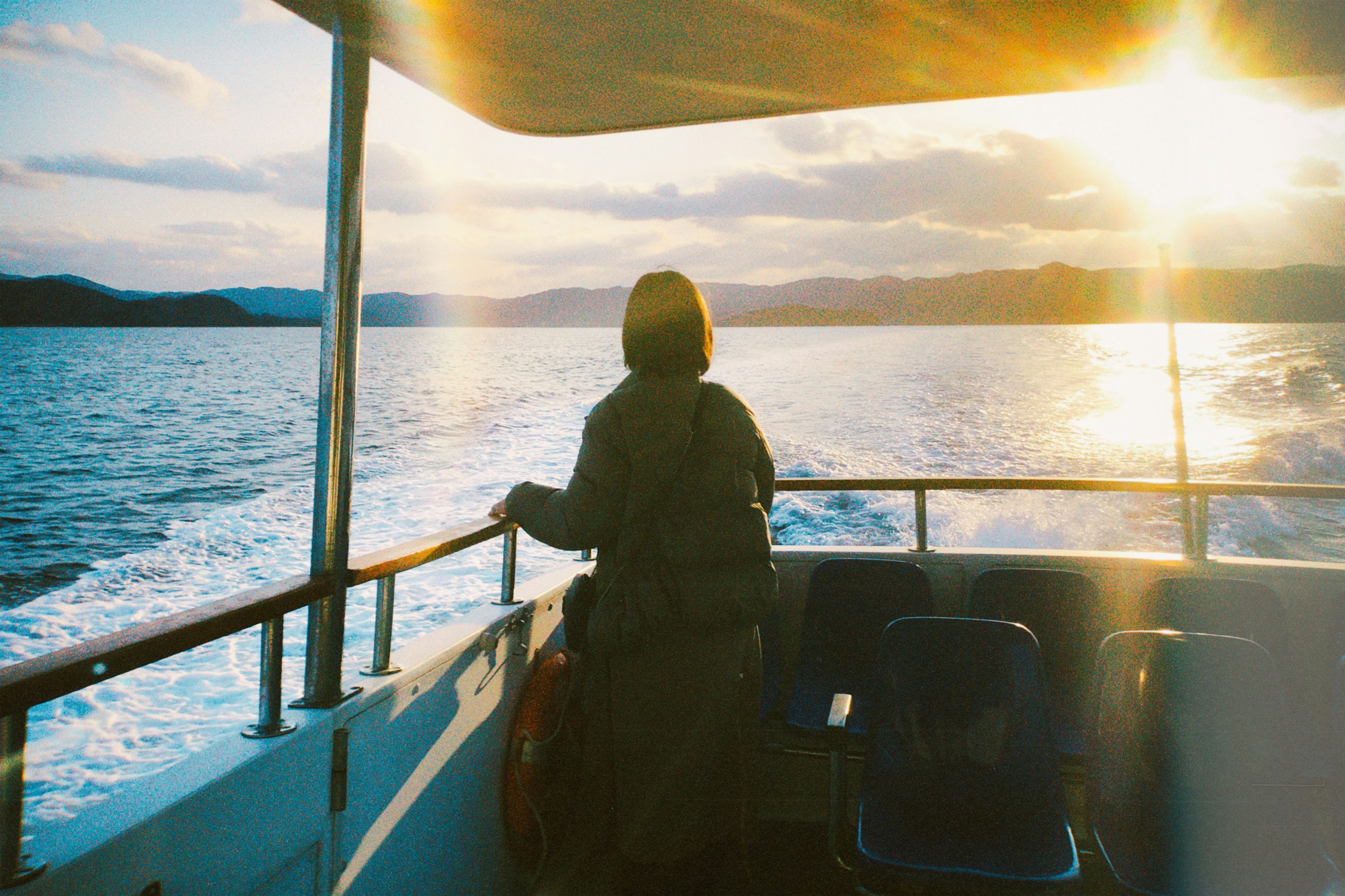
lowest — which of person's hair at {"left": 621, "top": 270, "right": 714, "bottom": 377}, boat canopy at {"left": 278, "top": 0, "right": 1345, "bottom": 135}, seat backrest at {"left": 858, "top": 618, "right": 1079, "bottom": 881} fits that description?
seat backrest at {"left": 858, "top": 618, "right": 1079, "bottom": 881}

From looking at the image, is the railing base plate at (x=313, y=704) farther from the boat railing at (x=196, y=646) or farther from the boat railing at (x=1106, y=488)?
the boat railing at (x=1106, y=488)

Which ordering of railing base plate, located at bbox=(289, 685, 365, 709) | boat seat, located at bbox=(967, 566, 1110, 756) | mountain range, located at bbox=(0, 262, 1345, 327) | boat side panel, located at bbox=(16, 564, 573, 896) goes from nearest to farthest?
boat side panel, located at bbox=(16, 564, 573, 896)
railing base plate, located at bbox=(289, 685, 365, 709)
boat seat, located at bbox=(967, 566, 1110, 756)
mountain range, located at bbox=(0, 262, 1345, 327)

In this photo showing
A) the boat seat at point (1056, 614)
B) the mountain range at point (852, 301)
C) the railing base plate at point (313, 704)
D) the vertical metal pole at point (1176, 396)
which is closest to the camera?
the railing base plate at point (313, 704)

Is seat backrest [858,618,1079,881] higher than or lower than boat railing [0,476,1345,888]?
lower

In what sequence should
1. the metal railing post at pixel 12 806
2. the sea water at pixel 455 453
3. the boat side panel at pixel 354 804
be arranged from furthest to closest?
1. the sea water at pixel 455 453
2. the boat side panel at pixel 354 804
3. the metal railing post at pixel 12 806

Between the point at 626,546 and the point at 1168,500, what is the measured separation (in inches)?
594

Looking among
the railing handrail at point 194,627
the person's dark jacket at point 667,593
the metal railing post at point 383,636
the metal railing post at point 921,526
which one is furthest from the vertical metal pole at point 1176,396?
the metal railing post at point 383,636

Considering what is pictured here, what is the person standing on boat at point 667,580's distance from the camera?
51.3 inches

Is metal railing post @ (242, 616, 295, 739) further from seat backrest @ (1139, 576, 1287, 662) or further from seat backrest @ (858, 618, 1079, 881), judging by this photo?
seat backrest @ (1139, 576, 1287, 662)

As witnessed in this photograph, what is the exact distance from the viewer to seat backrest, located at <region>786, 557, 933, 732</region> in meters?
2.32

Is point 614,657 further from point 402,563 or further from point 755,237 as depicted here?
point 755,237

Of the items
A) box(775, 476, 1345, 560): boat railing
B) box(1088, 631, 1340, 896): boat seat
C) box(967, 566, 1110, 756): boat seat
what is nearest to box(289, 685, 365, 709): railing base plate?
box(775, 476, 1345, 560): boat railing

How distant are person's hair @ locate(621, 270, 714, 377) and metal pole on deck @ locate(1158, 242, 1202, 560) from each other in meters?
1.94

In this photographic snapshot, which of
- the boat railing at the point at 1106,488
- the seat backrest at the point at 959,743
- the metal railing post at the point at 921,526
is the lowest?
the seat backrest at the point at 959,743
